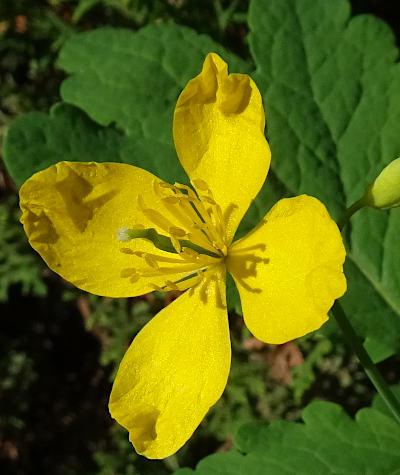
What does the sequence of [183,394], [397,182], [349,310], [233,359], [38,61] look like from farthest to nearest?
[38,61], [233,359], [349,310], [183,394], [397,182]

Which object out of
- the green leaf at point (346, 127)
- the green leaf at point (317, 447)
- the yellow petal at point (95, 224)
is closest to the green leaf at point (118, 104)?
the green leaf at point (346, 127)

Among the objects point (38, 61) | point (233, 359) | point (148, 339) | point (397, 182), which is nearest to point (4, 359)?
point (233, 359)

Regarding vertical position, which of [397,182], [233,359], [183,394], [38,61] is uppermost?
[397,182]

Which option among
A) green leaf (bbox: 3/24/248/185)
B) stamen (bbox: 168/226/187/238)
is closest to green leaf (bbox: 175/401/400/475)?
stamen (bbox: 168/226/187/238)

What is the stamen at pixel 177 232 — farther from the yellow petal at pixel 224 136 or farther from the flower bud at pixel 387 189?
the flower bud at pixel 387 189

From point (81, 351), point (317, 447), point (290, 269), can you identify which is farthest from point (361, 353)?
point (81, 351)

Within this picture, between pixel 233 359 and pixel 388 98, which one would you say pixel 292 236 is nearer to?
pixel 388 98

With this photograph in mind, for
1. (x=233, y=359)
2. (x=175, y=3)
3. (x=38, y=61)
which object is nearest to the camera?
(x=233, y=359)
